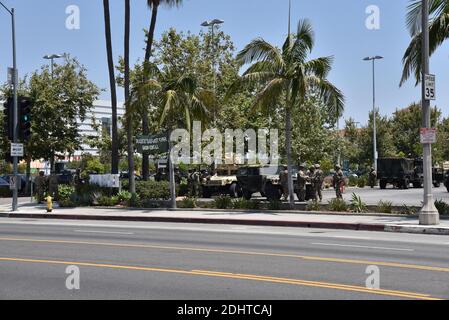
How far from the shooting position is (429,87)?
56.7ft

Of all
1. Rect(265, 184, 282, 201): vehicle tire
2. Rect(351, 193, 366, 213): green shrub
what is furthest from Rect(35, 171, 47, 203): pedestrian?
Rect(351, 193, 366, 213): green shrub

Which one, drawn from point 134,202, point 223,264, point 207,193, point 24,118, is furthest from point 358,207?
point 24,118

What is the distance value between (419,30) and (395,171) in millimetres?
24143

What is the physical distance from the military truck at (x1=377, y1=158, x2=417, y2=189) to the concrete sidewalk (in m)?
22.1

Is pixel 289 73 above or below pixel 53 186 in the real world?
above

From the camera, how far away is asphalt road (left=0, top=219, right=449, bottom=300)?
809 centimetres

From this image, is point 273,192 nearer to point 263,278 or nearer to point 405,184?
point 405,184

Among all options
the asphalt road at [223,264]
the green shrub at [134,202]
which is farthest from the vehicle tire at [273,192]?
the asphalt road at [223,264]

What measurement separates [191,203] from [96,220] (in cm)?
448

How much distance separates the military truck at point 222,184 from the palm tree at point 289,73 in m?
8.82

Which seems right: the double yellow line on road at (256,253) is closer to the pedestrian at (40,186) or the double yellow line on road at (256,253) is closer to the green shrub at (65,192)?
the green shrub at (65,192)

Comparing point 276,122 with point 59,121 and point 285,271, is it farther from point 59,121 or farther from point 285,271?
point 285,271
